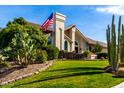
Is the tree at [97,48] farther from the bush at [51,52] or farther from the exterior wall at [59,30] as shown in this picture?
the bush at [51,52]

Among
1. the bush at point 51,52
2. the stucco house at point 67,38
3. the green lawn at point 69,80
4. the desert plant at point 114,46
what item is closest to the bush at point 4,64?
the green lawn at point 69,80

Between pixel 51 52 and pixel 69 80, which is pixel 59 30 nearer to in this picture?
pixel 51 52

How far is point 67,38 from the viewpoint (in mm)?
36531

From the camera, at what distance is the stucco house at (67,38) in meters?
32.3

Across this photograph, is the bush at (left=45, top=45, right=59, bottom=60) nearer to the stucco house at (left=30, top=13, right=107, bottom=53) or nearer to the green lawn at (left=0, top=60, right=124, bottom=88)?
the stucco house at (left=30, top=13, right=107, bottom=53)

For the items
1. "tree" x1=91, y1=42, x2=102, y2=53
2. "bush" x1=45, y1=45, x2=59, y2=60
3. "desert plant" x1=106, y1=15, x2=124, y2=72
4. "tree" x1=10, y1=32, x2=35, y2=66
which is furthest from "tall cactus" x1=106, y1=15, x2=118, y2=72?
"tree" x1=91, y1=42, x2=102, y2=53

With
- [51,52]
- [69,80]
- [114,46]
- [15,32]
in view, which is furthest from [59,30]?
[69,80]

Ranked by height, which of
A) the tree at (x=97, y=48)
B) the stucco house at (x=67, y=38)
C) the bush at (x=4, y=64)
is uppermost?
the stucco house at (x=67, y=38)

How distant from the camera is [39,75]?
57.4ft

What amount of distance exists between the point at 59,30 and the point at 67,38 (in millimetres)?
3243

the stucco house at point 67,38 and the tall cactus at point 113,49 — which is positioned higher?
the stucco house at point 67,38

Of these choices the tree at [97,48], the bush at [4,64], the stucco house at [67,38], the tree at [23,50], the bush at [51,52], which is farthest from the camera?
the tree at [97,48]

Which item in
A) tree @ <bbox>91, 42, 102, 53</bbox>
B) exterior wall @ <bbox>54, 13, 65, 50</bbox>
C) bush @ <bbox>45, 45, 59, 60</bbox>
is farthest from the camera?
tree @ <bbox>91, 42, 102, 53</bbox>

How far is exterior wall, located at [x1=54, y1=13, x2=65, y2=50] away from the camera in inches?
1239
